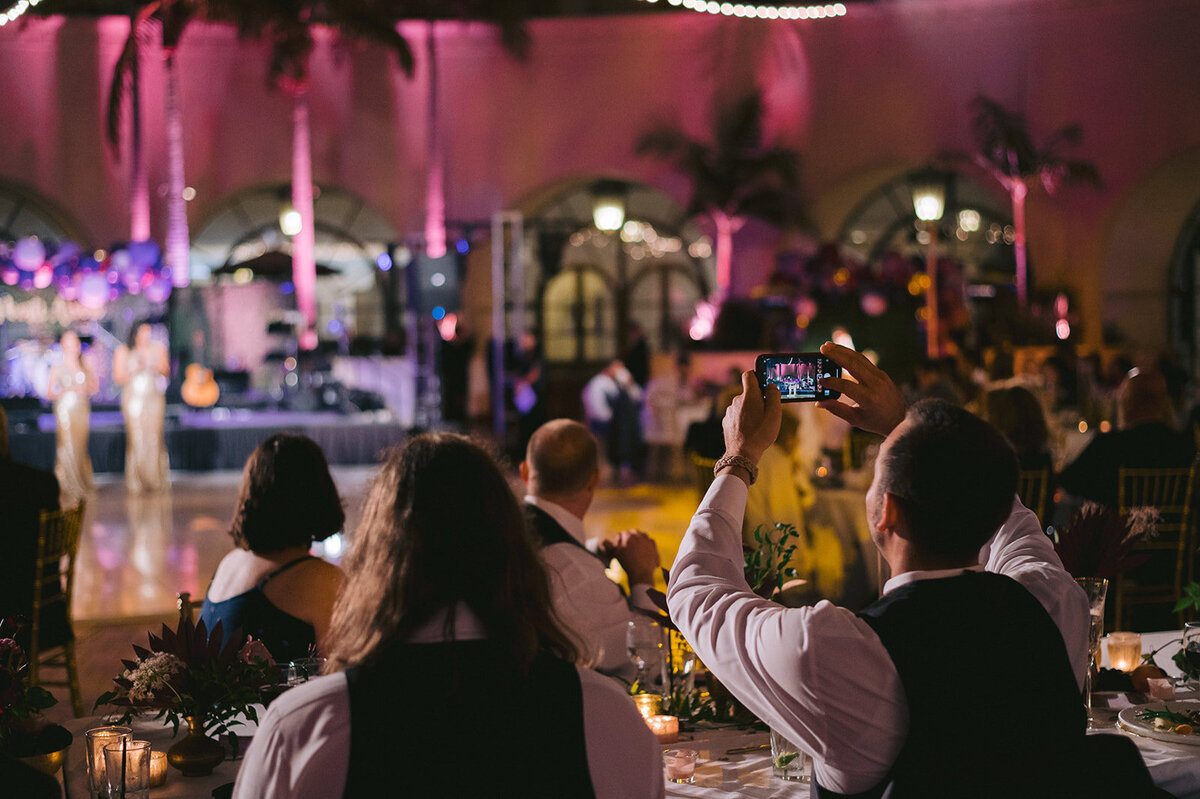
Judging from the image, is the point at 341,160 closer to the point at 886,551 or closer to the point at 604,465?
the point at 604,465

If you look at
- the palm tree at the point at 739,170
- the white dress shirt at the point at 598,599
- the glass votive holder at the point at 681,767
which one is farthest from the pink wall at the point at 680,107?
the glass votive holder at the point at 681,767

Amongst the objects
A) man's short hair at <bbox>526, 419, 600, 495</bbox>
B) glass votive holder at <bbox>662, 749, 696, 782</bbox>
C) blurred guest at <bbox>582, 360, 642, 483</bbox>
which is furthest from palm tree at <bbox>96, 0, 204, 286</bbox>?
glass votive holder at <bbox>662, 749, 696, 782</bbox>

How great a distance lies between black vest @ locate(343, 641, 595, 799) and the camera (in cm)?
124

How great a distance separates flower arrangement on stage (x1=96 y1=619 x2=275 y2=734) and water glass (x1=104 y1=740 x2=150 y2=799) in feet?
0.49

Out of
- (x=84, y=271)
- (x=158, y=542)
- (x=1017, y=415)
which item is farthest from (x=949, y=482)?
(x=84, y=271)

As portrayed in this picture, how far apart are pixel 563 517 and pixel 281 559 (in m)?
0.69

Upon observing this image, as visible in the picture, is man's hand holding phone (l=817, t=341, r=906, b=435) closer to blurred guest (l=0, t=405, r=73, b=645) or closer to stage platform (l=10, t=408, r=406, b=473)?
blurred guest (l=0, t=405, r=73, b=645)

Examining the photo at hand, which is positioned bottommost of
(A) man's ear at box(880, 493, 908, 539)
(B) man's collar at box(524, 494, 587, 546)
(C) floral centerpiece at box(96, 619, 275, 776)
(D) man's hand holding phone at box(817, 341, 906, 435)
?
(C) floral centerpiece at box(96, 619, 275, 776)

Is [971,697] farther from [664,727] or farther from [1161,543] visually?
[1161,543]

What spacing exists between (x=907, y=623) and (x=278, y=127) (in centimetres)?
1663

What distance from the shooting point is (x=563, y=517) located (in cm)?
289

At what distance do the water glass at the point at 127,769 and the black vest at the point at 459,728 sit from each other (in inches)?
27.3

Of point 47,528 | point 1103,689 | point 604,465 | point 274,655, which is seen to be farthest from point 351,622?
point 604,465

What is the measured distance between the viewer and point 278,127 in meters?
16.7
